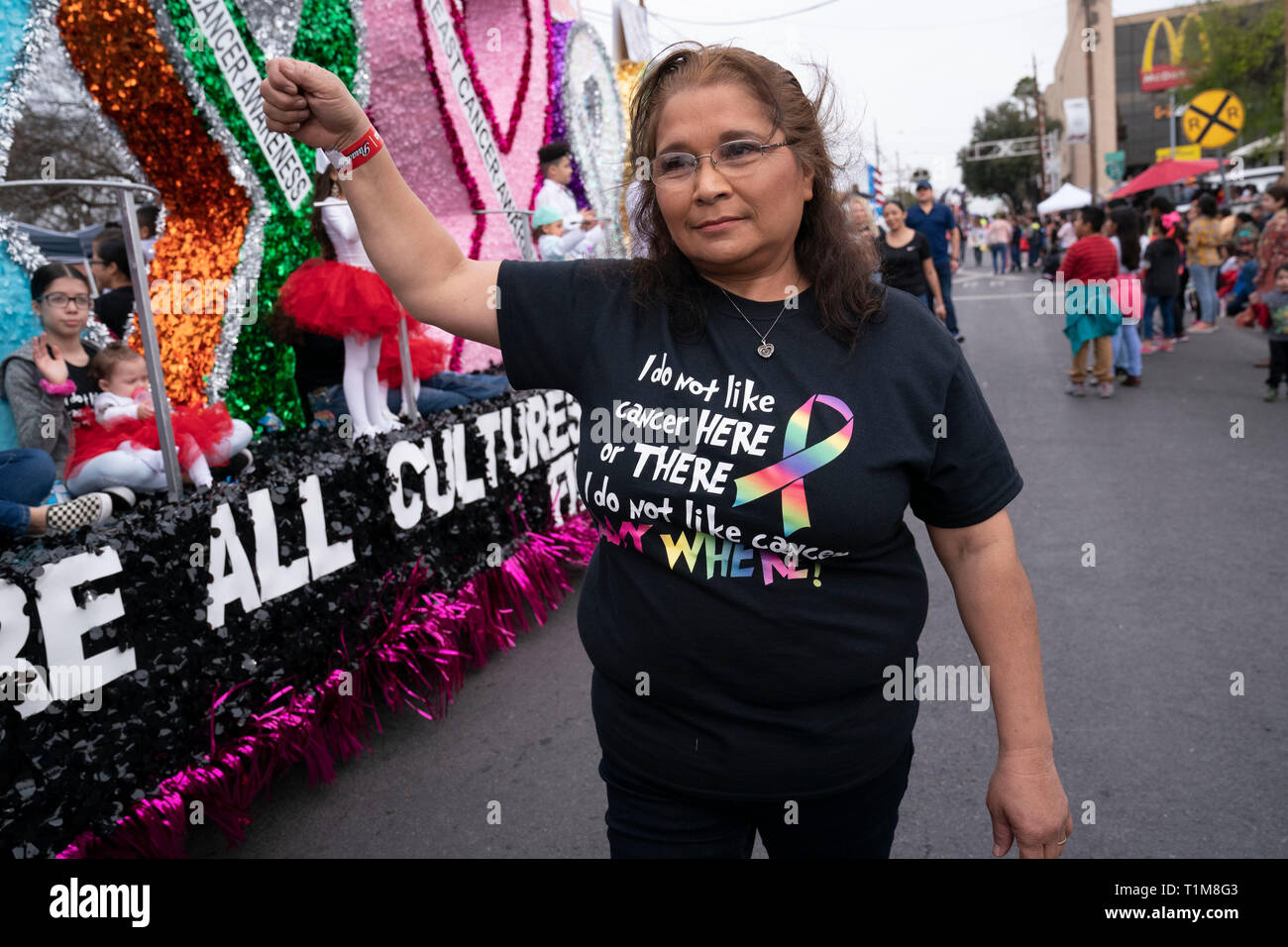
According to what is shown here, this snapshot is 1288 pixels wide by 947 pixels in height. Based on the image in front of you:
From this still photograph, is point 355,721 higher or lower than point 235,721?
lower

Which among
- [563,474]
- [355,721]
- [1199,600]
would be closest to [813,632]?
[355,721]

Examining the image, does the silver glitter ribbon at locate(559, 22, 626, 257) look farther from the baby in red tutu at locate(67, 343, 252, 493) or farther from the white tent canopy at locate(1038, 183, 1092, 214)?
the white tent canopy at locate(1038, 183, 1092, 214)

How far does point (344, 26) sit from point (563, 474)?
9.12ft

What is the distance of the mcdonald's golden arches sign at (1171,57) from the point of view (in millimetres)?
37188


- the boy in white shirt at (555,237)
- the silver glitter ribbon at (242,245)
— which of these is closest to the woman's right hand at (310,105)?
the silver glitter ribbon at (242,245)

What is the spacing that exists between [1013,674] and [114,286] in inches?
208

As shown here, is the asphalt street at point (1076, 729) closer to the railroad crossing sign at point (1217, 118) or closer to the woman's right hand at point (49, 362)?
the woman's right hand at point (49, 362)

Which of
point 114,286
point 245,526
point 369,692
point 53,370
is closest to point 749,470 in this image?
point 245,526

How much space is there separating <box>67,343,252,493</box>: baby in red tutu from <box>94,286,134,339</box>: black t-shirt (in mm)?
1317

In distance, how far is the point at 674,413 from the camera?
1.45 m

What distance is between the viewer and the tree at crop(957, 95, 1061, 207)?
66062mm

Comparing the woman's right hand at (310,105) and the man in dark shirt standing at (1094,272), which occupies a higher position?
the woman's right hand at (310,105)

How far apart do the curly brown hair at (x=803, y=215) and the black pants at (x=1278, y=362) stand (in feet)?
27.2
